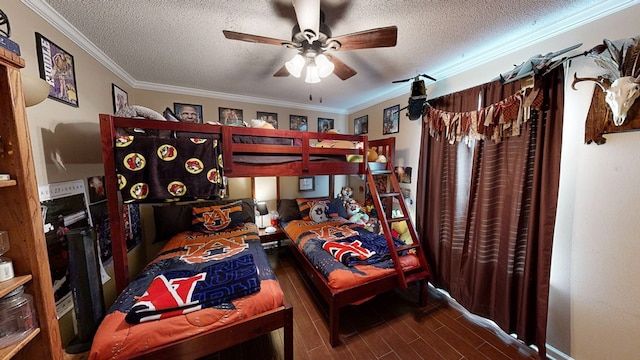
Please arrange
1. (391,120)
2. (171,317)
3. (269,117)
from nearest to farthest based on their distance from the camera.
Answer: (171,317) < (391,120) < (269,117)

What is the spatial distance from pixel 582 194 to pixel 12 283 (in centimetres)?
316

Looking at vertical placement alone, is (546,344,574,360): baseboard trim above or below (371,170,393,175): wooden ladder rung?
below

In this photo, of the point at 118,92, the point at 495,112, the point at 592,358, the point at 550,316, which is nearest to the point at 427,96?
the point at 495,112

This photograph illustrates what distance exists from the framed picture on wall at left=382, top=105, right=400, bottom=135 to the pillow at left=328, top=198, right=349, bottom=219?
1.34 meters

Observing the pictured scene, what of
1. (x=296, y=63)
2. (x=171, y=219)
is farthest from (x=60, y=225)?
(x=296, y=63)

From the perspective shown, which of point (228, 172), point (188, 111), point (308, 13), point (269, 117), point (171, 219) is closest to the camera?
point (308, 13)

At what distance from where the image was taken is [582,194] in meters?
1.43

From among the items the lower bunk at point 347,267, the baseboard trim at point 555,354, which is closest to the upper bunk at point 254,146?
the lower bunk at point 347,267

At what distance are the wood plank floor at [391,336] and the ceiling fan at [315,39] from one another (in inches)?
86.1

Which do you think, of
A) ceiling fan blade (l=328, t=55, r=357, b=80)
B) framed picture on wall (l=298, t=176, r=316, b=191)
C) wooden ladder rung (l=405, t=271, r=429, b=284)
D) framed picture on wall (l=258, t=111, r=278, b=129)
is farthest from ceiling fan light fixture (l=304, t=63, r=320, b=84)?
framed picture on wall (l=298, t=176, r=316, b=191)

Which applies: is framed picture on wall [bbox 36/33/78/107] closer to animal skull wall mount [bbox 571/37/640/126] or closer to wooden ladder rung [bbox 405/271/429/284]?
wooden ladder rung [bbox 405/271/429/284]

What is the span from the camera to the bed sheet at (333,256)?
1.78 m

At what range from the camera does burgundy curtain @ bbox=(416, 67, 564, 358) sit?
1504 millimetres

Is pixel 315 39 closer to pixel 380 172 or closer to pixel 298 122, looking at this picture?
pixel 380 172
